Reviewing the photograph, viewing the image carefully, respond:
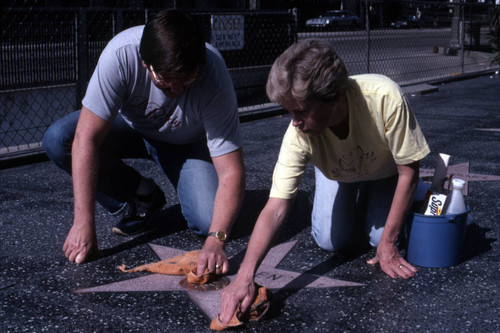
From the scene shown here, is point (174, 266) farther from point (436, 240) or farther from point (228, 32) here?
point (228, 32)

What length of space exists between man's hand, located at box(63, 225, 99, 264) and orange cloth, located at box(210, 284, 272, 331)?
0.96m

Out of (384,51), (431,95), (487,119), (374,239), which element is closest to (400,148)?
(374,239)

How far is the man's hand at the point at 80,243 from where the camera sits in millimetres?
A: 3154

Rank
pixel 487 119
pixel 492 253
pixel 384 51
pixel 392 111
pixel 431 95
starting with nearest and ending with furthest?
pixel 392 111, pixel 492 253, pixel 487 119, pixel 431 95, pixel 384 51

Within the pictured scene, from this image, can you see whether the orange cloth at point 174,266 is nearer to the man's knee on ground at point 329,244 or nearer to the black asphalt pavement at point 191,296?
the black asphalt pavement at point 191,296

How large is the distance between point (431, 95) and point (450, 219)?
7.89 meters

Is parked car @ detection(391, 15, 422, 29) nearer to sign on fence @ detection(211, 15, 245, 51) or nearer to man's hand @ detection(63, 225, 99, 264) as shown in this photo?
sign on fence @ detection(211, 15, 245, 51)

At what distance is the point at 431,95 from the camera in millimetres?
10492

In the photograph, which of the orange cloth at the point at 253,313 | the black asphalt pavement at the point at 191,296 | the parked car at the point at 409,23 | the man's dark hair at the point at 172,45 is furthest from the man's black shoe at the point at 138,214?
the parked car at the point at 409,23

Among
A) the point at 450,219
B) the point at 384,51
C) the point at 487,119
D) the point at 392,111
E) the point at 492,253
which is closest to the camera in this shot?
the point at 392,111

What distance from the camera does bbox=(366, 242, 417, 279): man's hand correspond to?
2.97 m

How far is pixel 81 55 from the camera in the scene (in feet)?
21.9

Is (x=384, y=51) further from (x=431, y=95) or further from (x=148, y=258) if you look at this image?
(x=148, y=258)

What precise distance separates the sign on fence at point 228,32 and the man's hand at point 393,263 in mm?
5341
